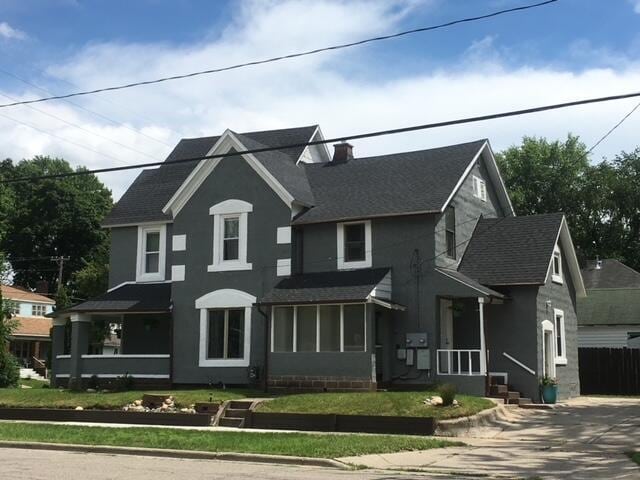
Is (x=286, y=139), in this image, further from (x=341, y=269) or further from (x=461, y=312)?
(x=461, y=312)

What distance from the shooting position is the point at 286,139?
31.2m

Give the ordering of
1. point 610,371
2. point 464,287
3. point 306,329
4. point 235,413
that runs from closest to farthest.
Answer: point 235,413 < point 464,287 < point 306,329 < point 610,371

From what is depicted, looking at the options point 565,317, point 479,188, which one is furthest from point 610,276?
point 479,188

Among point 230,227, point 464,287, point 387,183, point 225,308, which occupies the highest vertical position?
point 387,183

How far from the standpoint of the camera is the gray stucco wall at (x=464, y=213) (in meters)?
25.2

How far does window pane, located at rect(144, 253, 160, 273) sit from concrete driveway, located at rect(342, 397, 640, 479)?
14838 millimetres

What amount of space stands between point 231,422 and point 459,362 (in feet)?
24.3

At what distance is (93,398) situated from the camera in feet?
77.5

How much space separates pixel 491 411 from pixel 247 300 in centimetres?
987

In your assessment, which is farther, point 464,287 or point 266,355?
point 266,355

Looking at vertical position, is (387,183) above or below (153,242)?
above

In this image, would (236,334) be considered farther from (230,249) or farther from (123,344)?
(123,344)

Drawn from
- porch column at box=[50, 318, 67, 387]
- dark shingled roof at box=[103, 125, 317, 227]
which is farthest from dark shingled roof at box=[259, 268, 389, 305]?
porch column at box=[50, 318, 67, 387]

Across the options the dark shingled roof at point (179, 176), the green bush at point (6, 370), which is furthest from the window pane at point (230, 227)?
the green bush at point (6, 370)
